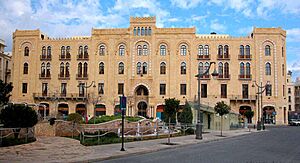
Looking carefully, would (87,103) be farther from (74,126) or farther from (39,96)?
(74,126)

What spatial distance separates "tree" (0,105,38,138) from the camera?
52.2 feet

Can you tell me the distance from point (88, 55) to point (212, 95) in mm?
23087

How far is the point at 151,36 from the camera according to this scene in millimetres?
55844

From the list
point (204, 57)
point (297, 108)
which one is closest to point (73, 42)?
point (204, 57)

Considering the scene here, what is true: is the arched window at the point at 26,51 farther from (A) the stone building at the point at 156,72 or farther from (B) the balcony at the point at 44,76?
(B) the balcony at the point at 44,76

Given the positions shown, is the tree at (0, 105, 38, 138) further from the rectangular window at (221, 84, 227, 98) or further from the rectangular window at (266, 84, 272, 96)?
the rectangular window at (266, 84, 272, 96)

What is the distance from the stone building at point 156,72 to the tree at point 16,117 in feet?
126

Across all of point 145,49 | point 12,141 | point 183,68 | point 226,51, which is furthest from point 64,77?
point 12,141

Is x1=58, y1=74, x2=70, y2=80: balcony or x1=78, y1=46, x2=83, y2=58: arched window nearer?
x1=78, y1=46, x2=83, y2=58: arched window

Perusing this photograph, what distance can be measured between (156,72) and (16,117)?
40.8 m

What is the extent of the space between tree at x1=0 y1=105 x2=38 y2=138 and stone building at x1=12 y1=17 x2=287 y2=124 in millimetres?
38324

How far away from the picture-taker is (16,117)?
52.4ft

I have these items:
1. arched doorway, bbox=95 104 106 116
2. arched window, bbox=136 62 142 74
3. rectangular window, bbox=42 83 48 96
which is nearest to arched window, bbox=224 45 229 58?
arched window, bbox=136 62 142 74

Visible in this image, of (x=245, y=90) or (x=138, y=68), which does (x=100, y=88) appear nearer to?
(x=138, y=68)
